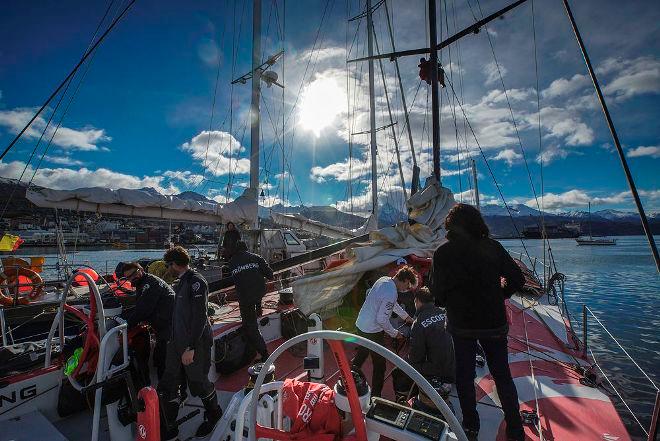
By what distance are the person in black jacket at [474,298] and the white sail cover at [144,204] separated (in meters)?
8.47

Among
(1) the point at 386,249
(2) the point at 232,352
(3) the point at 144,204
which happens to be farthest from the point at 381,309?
(3) the point at 144,204

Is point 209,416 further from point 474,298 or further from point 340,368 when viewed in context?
point 474,298

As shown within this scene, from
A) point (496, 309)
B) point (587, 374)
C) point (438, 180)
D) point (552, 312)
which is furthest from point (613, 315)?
point (496, 309)

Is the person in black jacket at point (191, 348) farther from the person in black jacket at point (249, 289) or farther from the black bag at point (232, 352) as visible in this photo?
the person in black jacket at point (249, 289)

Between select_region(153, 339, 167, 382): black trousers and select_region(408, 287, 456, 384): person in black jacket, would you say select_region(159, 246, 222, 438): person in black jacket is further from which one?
select_region(408, 287, 456, 384): person in black jacket

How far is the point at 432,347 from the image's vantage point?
124 inches

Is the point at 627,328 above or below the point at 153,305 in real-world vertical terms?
below

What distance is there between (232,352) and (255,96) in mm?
10047

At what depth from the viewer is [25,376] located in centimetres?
347

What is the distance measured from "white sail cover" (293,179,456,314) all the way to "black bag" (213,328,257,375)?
101cm

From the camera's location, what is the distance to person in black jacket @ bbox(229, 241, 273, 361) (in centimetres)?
470

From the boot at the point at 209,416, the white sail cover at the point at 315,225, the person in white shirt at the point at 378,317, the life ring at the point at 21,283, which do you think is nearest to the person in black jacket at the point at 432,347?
the person in white shirt at the point at 378,317

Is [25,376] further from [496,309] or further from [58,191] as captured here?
[58,191]

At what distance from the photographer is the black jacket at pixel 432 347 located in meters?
3.13
